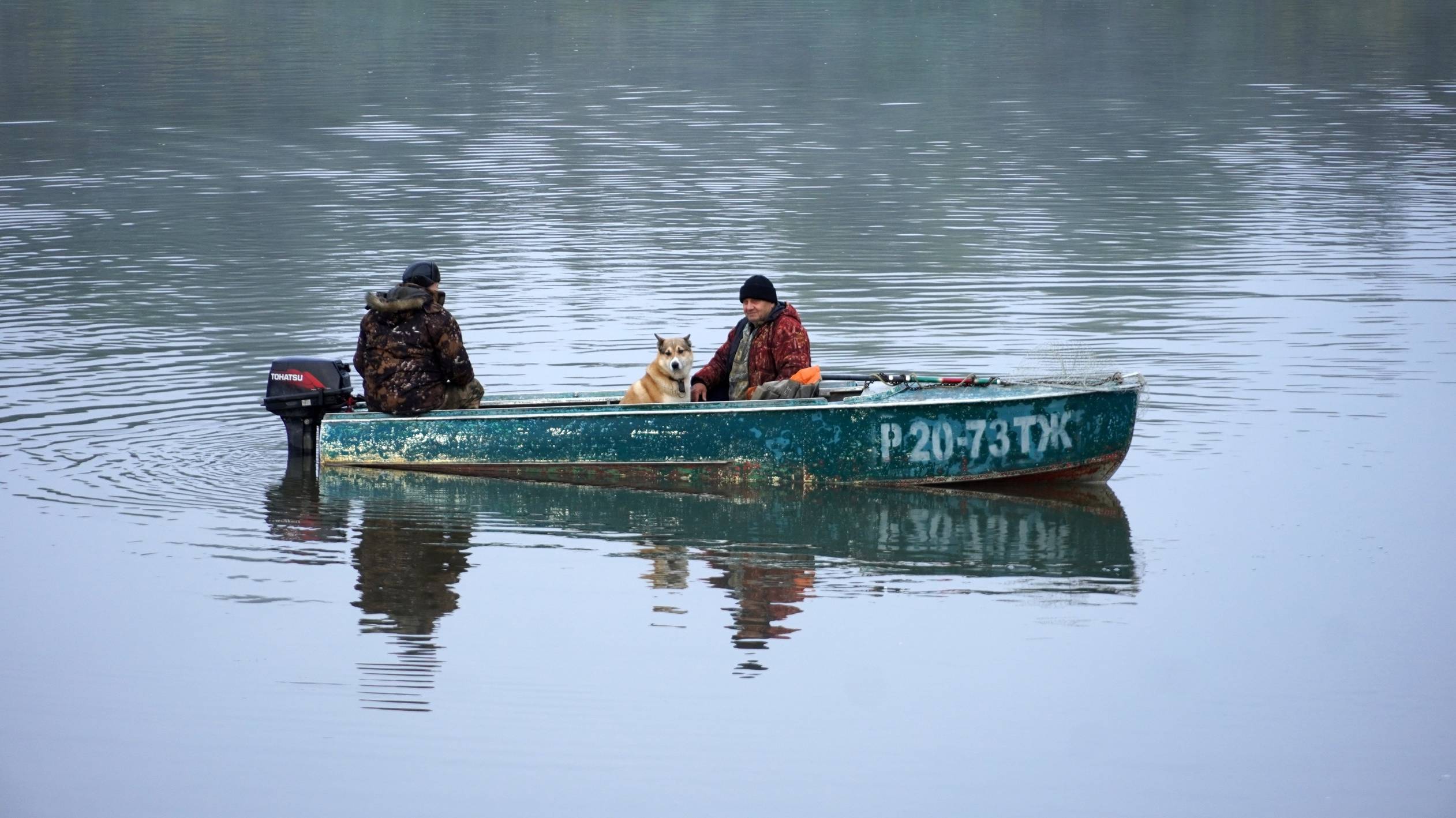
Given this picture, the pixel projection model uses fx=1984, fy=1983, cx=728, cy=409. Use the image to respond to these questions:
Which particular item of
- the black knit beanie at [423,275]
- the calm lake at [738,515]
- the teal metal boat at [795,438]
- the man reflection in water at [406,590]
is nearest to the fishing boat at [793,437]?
the teal metal boat at [795,438]

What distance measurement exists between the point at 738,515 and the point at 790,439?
2.25ft

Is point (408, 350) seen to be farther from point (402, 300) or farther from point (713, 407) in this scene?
point (713, 407)

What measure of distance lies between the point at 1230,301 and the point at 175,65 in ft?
120

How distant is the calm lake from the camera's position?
314 inches

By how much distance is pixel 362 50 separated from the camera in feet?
185

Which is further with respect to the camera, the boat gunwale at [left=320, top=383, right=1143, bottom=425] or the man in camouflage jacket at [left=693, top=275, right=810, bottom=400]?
the man in camouflage jacket at [left=693, top=275, right=810, bottom=400]

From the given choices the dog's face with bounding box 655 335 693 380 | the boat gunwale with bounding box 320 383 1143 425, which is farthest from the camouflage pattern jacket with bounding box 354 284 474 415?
the dog's face with bounding box 655 335 693 380

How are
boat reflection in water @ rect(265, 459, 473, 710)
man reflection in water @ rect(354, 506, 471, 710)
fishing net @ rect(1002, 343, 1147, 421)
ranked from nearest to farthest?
1. man reflection in water @ rect(354, 506, 471, 710)
2. boat reflection in water @ rect(265, 459, 473, 710)
3. fishing net @ rect(1002, 343, 1147, 421)

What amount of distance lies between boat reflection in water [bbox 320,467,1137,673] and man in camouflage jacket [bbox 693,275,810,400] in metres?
0.89

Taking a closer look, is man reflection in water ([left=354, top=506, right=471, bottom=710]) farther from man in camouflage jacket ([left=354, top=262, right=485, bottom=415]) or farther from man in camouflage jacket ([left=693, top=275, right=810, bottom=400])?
man in camouflage jacket ([left=693, top=275, right=810, bottom=400])

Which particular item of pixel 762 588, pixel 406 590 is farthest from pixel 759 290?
pixel 406 590

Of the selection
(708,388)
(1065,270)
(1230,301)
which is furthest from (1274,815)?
(1065,270)

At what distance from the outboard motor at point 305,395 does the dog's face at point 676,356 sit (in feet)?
7.48

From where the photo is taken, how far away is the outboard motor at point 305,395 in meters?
13.4
